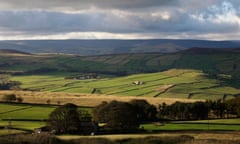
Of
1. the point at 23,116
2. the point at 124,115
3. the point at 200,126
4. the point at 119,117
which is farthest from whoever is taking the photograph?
the point at 23,116

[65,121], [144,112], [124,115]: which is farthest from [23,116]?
[144,112]

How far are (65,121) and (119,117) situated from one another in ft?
36.6

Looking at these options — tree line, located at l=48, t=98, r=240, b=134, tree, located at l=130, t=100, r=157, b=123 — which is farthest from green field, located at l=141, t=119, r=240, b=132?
tree, located at l=130, t=100, r=157, b=123

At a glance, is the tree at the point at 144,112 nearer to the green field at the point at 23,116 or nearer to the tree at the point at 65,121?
the tree at the point at 65,121

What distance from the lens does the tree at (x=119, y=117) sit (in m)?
85.7

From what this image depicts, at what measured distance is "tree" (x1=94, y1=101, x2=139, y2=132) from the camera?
281 ft

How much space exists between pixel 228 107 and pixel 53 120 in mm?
50672

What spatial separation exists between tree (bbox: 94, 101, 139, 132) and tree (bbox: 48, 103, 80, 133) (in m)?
6.72

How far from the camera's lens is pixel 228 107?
4451 inches

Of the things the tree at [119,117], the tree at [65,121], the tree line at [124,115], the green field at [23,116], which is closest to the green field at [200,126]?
the tree at [119,117]

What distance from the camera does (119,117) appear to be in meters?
86.1

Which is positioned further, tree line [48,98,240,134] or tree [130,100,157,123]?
tree [130,100,157,123]

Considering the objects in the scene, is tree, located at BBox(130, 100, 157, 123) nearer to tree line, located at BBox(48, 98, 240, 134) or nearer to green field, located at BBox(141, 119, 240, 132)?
tree line, located at BBox(48, 98, 240, 134)

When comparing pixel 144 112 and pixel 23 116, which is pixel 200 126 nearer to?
pixel 144 112
